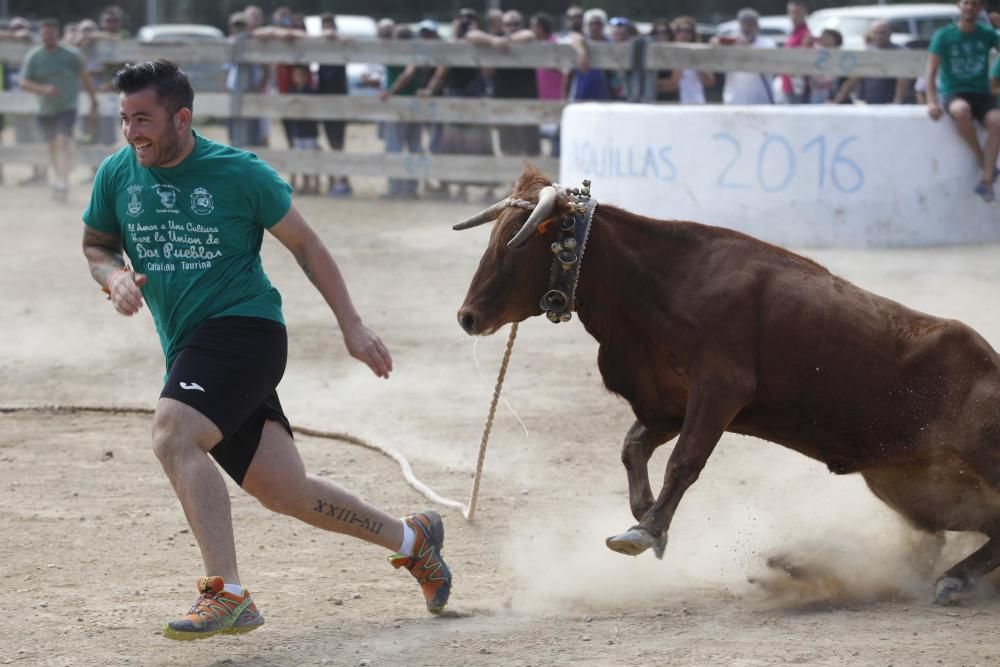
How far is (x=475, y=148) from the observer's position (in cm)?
1712

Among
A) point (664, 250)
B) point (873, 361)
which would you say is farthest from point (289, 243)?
point (873, 361)

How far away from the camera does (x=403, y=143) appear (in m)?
17.7

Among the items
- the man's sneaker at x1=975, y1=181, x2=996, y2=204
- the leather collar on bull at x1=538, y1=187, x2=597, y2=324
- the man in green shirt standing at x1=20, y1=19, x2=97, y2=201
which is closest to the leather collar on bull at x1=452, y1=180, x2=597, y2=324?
the leather collar on bull at x1=538, y1=187, x2=597, y2=324

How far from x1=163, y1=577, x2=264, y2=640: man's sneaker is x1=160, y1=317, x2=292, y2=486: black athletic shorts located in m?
0.45

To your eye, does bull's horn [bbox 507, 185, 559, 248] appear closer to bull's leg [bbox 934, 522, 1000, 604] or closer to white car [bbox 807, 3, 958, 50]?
bull's leg [bbox 934, 522, 1000, 604]

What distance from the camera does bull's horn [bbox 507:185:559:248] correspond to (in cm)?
462

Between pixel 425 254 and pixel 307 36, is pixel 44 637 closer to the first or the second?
pixel 425 254

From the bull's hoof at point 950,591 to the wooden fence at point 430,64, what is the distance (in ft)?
34.5

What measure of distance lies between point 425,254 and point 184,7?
33095 mm

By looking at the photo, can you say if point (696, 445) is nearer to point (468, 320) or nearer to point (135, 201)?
point (468, 320)

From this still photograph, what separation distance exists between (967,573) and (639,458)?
1.20m

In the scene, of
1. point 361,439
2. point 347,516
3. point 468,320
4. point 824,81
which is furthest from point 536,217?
point 824,81

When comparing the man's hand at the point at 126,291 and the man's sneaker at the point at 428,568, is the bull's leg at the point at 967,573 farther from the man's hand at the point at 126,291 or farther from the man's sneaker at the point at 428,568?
the man's hand at the point at 126,291

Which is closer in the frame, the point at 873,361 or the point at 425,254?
the point at 873,361
